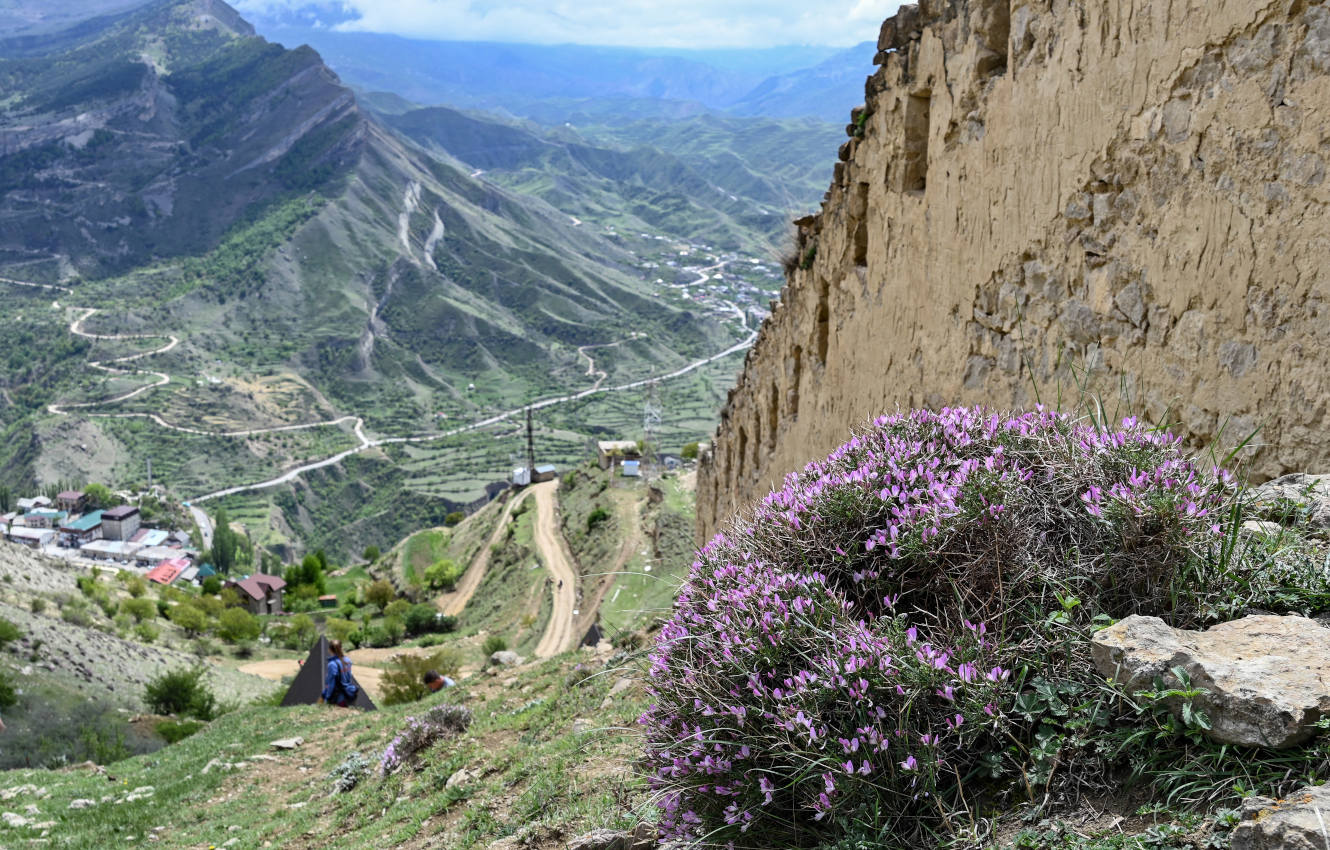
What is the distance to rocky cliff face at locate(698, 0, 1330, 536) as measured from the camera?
417cm

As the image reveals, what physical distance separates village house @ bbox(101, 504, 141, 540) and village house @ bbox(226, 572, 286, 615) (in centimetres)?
3730

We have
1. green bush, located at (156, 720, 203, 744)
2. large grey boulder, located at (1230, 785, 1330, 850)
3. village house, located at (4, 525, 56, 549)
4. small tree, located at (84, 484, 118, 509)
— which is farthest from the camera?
small tree, located at (84, 484, 118, 509)

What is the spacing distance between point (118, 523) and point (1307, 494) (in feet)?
330

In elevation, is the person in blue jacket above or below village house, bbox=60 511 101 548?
above

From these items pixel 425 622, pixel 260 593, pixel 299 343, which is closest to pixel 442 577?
pixel 425 622

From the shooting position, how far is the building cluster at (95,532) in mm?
81438

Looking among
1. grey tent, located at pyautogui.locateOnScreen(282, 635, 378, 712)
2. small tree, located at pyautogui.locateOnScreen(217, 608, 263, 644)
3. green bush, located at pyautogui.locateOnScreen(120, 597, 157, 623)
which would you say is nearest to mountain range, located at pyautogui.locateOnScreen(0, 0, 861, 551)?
small tree, located at pyautogui.locateOnScreen(217, 608, 263, 644)

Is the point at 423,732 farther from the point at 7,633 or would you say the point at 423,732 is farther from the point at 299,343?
the point at 299,343

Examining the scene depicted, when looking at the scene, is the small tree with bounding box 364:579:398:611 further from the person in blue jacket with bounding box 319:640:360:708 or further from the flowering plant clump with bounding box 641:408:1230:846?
the flowering plant clump with bounding box 641:408:1230:846

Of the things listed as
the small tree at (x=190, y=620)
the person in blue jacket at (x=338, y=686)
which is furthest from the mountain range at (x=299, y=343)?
the person in blue jacket at (x=338, y=686)

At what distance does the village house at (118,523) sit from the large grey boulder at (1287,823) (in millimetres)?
100644

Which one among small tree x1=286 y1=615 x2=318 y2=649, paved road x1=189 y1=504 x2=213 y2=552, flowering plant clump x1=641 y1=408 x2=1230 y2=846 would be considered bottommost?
paved road x1=189 y1=504 x2=213 y2=552

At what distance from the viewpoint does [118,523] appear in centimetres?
8688

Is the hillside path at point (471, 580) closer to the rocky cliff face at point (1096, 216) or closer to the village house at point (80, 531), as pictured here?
the rocky cliff face at point (1096, 216)
